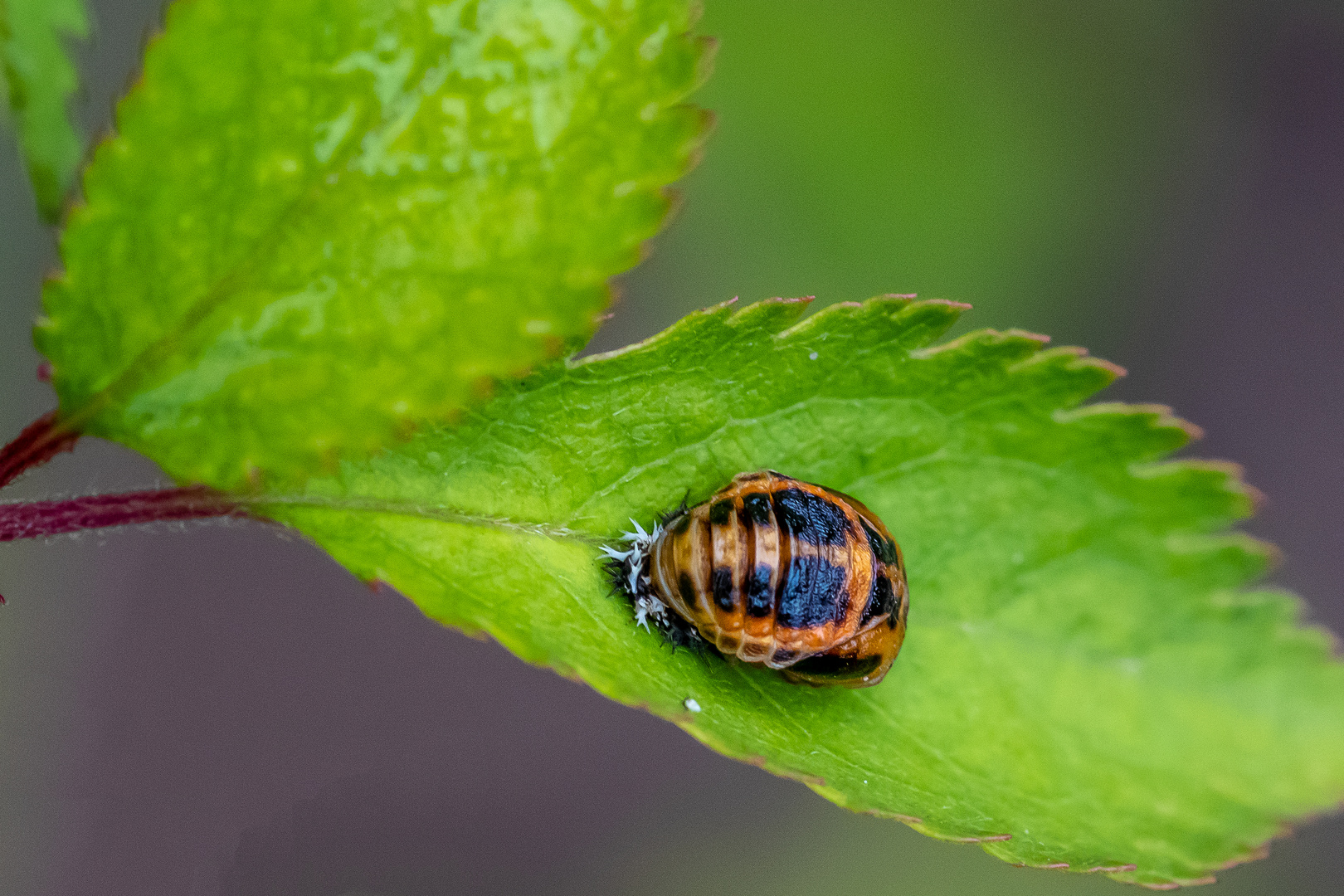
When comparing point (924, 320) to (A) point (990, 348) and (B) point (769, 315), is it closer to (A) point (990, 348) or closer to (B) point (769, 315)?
(A) point (990, 348)

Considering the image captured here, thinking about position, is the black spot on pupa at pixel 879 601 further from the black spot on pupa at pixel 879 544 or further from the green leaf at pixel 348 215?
the green leaf at pixel 348 215

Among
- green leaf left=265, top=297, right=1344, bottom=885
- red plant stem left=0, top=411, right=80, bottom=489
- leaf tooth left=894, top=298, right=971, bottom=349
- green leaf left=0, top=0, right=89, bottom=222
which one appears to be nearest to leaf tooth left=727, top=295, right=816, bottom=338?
green leaf left=265, top=297, right=1344, bottom=885

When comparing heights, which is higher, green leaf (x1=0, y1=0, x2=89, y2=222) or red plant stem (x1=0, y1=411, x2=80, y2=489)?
green leaf (x1=0, y1=0, x2=89, y2=222)

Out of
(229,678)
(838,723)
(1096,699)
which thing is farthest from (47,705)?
(1096,699)

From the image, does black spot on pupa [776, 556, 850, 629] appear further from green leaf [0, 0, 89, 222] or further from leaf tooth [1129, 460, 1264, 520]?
green leaf [0, 0, 89, 222]

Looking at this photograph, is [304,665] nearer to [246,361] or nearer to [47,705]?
[47,705]

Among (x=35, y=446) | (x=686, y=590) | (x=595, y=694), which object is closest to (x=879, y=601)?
(x=686, y=590)
